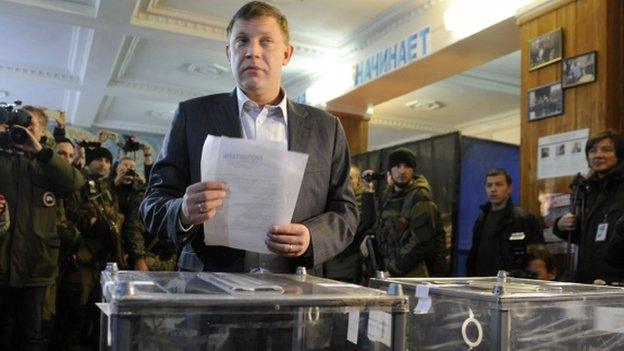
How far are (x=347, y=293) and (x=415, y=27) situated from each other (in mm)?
4628

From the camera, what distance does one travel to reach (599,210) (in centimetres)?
270

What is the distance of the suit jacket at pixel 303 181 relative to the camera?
3.84ft

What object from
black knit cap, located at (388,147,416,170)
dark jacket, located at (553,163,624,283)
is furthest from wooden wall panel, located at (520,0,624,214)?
black knit cap, located at (388,147,416,170)

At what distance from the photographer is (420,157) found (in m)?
4.66

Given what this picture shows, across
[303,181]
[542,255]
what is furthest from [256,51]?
[542,255]

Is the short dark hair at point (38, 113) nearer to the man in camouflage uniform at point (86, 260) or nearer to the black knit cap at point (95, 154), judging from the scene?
the man in camouflage uniform at point (86, 260)

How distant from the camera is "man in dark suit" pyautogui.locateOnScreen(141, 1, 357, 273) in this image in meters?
1.19

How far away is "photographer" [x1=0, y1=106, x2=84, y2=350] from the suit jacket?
1.81m

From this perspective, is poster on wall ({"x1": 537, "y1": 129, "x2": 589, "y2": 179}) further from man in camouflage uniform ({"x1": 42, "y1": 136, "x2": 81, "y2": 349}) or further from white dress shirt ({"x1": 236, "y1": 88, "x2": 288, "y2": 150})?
man in camouflage uniform ({"x1": 42, "y1": 136, "x2": 81, "y2": 349})

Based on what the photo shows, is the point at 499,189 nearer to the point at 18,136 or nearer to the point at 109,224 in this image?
the point at 109,224

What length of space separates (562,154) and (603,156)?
0.66 meters

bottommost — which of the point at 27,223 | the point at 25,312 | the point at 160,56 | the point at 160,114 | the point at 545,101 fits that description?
the point at 25,312

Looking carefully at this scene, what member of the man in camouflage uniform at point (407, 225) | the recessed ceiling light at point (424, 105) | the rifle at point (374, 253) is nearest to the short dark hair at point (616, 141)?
the man in camouflage uniform at point (407, 225)

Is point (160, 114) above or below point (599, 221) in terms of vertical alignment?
above
